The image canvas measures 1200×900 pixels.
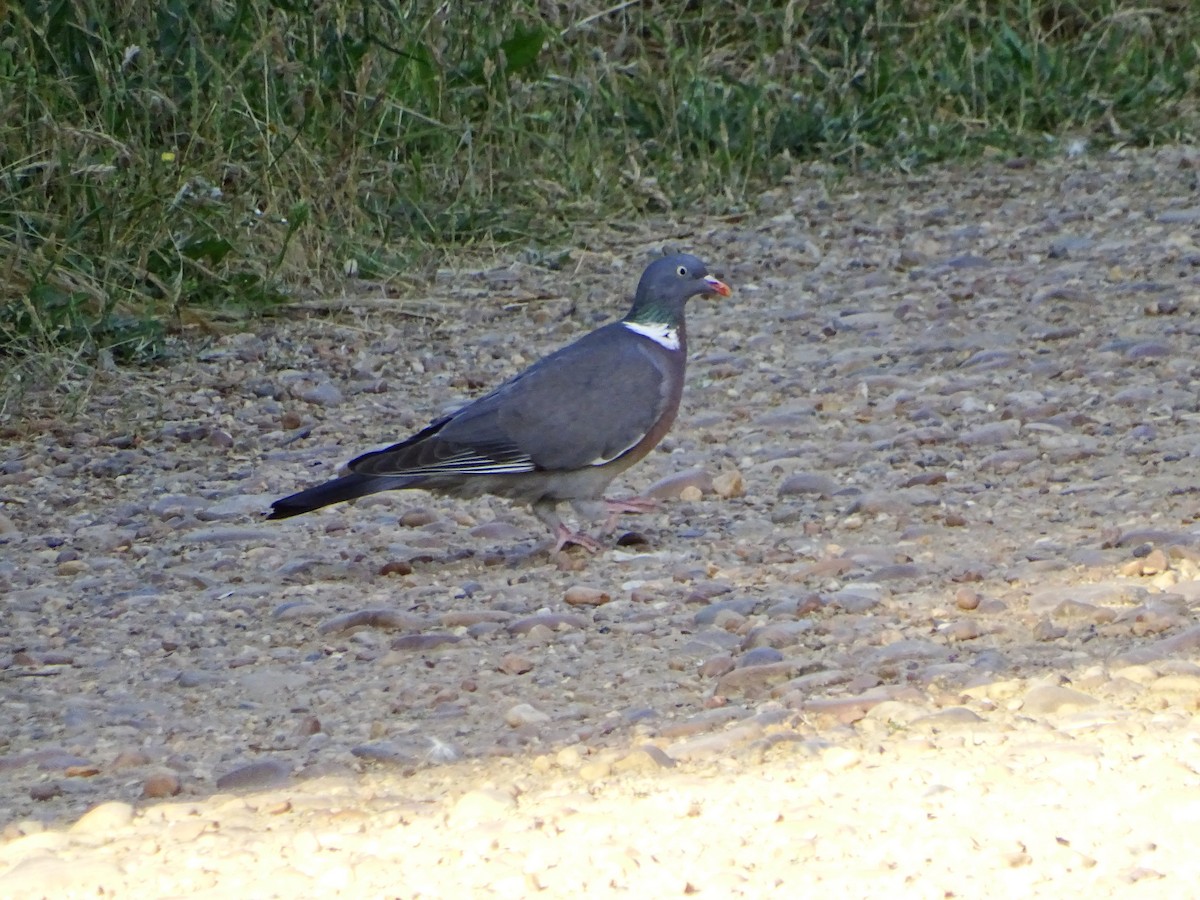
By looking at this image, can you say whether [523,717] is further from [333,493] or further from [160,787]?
[333,493]

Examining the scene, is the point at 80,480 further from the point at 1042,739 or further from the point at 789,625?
the point at 1042,739

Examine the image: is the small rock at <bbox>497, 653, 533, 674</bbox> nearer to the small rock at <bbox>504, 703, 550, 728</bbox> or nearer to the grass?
the small rock at <bbox>504, 703, 550, 728</bbox>

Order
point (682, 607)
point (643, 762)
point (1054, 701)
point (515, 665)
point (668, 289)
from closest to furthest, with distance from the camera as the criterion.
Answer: point (643, 762)
point (1054, 701)
point (515, 665)
point (682, 607)
point (668, 289)

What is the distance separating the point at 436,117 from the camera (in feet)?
28.6

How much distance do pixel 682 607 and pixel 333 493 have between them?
3.18 ft

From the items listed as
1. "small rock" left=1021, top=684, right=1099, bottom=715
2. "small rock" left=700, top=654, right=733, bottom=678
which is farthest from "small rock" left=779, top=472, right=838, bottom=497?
"small rock" left=1021, top=684, right=1099, bottom=715

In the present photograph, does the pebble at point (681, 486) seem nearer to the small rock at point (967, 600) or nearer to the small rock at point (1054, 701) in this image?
the small rock at point (967, 600)

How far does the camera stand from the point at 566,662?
4.18m

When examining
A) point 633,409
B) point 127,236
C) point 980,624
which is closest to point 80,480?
point 127,236

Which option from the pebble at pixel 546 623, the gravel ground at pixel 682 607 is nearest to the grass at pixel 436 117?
the gravel ground at pixel 682 607

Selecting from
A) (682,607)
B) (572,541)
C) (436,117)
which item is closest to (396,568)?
(572,541)

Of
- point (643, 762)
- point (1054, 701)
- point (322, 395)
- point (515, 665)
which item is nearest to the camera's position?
point (643, 762)

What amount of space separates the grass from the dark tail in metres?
2.32

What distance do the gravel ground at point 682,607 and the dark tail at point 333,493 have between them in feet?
0.73
